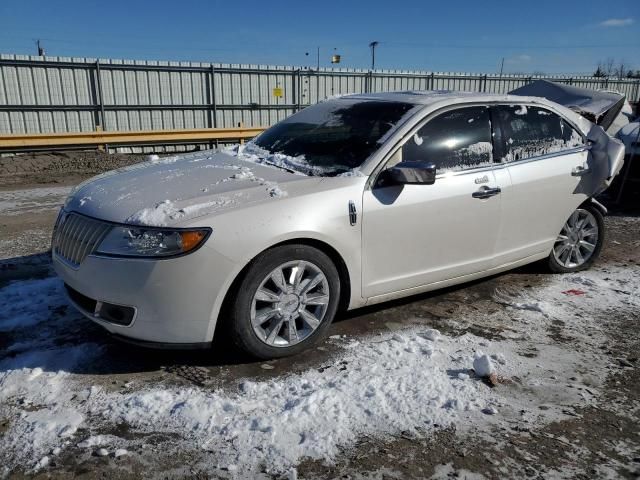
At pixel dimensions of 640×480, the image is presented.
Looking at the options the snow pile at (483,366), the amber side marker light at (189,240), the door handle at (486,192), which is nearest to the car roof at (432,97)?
the door handle at (486,192)

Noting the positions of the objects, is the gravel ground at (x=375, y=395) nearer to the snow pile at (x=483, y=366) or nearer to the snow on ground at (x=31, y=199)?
the snow pile at (x=483, y=366)

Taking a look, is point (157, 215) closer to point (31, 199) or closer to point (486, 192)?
point (486, 192)

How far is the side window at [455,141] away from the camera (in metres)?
3.80

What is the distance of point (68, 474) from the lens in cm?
235

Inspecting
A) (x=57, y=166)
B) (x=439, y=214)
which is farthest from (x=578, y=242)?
(x=57, y=166)

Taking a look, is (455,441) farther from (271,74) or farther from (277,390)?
(271,74)

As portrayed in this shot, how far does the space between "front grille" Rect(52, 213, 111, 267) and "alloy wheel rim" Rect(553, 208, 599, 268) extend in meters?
3.89

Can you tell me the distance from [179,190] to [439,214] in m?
1.81

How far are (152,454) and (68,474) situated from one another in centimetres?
36

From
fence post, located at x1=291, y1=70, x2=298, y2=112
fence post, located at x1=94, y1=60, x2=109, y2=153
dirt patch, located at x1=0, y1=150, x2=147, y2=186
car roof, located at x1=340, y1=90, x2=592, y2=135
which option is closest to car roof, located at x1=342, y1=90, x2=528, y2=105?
car roof, located at x1=340, y1=90, x2=592, y2=135

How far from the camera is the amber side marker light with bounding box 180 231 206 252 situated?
2918mm

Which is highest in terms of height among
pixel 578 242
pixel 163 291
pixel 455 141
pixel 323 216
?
pixel 455 141

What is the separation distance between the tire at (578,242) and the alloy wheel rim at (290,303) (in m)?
2.61

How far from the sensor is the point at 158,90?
52.8 ft
